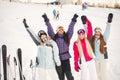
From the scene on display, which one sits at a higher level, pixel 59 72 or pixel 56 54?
pixel 56 54

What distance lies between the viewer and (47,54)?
2.62 metres

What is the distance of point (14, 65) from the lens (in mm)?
2654

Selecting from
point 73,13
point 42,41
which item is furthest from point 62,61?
point 73,13

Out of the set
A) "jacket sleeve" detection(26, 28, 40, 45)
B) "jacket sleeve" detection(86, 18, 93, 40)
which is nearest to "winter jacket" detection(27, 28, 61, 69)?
"jacket sleeve" detection(26, 28, 40, 45)

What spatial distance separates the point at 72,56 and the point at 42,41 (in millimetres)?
271

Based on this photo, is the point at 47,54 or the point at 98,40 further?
the point at 98,40

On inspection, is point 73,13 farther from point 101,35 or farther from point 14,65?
point 14,65

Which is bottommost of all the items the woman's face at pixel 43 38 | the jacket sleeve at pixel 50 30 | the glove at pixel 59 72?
the glove at pixel 59 72

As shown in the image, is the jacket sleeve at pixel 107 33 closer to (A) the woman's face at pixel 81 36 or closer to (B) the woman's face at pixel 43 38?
(A) the woman's face at pixel 81 36

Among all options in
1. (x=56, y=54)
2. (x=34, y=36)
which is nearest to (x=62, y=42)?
(x=56, y=54)

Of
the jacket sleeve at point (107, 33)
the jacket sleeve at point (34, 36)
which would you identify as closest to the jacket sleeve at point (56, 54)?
the jacket sleeve at point (34, 36)

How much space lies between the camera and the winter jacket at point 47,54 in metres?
2.62

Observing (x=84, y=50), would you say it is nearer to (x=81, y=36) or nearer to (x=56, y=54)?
(x=81, y=36)

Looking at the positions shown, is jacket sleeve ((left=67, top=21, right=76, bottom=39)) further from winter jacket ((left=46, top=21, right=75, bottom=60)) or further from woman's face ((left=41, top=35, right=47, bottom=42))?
woman's face ((left=41, top=35, right=47, bottom=42))
